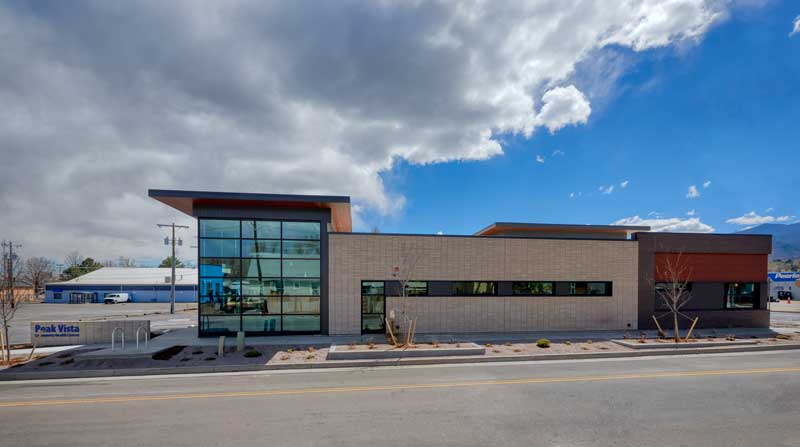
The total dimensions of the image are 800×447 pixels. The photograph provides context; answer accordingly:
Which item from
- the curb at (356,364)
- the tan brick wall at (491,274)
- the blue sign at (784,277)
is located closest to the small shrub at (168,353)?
the curb at (356,364)

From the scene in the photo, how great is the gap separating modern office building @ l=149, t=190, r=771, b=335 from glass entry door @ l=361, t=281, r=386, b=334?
56 millimetres

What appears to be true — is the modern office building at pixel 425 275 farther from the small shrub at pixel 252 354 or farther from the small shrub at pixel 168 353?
the small shrub at pixel 252 354

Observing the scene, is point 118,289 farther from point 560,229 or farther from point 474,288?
point 560,229

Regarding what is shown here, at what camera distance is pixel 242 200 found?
17.9 meters

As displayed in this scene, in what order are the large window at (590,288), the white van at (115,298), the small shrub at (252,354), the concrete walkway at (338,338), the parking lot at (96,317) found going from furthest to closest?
the white van at (115,298), the parking lot at (96,317), the large window at (590,288), the concrete walkway at (338,338), the small shrub at (252,354)

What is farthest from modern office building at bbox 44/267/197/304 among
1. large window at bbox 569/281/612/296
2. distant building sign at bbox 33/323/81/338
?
large window at bbox 569/281/612/296

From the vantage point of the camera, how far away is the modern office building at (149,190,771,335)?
1858cm

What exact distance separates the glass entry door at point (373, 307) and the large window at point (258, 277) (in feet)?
8.20

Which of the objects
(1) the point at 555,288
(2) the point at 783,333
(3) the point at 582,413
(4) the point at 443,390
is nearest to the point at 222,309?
(4) the point at 443,390

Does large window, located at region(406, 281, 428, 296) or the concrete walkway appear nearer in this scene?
the concrete walkway

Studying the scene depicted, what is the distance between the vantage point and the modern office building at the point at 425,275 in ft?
61.0

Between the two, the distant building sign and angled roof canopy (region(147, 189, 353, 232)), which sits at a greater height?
angled roof canopy (region(147, 189, 353, 232))

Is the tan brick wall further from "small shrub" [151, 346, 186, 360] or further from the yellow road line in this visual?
the yellow road line

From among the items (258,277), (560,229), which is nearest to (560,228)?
(560,229)
